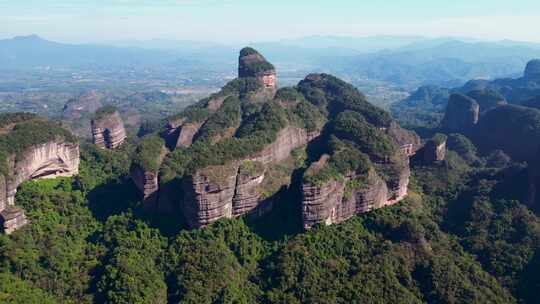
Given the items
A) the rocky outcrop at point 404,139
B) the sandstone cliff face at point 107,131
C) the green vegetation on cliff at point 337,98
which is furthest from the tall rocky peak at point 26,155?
the rocky outcrop at point 404,139

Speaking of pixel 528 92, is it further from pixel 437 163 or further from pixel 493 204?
pixel 493 204

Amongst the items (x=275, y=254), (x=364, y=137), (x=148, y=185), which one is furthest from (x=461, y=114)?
(x=148, y=185)

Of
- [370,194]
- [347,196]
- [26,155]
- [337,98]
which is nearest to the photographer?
[347,196]

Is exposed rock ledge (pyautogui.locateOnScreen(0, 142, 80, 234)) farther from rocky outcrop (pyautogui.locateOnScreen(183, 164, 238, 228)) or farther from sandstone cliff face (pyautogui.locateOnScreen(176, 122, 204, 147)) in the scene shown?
rocky outcrop (pyautogui.locateOnScreen(183, 164, 238, 228))

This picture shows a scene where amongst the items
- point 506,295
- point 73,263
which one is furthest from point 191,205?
point 506,295

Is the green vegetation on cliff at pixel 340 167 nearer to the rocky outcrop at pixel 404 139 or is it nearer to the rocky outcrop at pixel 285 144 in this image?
the rocky outcrop at pixel 285 144

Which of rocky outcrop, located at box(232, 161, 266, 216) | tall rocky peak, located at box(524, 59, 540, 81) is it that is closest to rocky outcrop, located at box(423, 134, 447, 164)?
rocky outcrop, located at box(232, 161, 266, 216)

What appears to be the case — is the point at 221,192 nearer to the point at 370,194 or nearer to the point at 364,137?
the point at 370,194
